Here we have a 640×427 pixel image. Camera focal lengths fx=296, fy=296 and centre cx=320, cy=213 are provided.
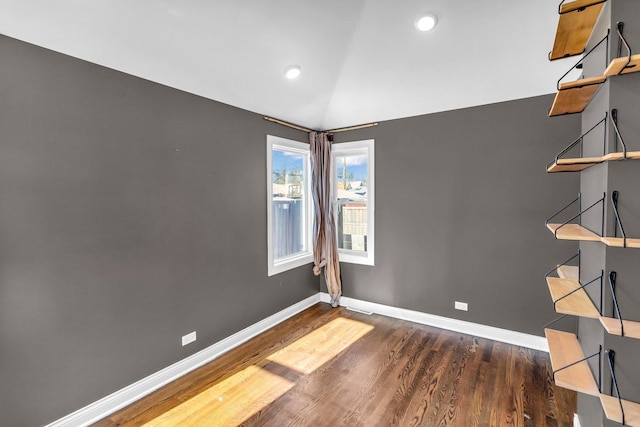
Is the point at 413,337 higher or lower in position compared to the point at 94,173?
lower

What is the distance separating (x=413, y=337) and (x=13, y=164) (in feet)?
11.3

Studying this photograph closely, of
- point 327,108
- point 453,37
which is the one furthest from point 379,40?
point 327,108

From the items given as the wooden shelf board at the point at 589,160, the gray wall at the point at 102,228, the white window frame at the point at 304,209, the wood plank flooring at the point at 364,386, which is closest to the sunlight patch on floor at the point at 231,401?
the wood plank flooring at the point at 364,386

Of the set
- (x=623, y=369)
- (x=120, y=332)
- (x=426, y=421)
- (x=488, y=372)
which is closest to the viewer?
(x=623, y=369)

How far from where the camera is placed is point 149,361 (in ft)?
7.46

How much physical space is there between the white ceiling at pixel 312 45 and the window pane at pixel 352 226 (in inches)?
55.2

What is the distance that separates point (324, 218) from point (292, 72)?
1.83 metres

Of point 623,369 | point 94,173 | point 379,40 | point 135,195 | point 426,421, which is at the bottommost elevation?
point 426,421

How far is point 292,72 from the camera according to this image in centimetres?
274

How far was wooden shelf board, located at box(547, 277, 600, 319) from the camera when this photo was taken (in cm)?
116

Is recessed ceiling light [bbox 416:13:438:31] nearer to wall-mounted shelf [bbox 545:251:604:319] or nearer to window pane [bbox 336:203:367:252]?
wall-mounted shelf [bbox 545:251:604:319]

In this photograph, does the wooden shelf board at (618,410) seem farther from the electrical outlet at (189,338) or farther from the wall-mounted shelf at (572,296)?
the electrical outlet at (189,338)

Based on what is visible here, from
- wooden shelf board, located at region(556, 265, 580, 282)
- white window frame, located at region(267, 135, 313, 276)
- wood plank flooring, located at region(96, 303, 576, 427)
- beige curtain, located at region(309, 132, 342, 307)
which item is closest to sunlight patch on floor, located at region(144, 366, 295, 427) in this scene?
wood plank flooring, located at region(96, 303, 576, 427)

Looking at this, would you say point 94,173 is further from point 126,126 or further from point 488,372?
point 488,372
